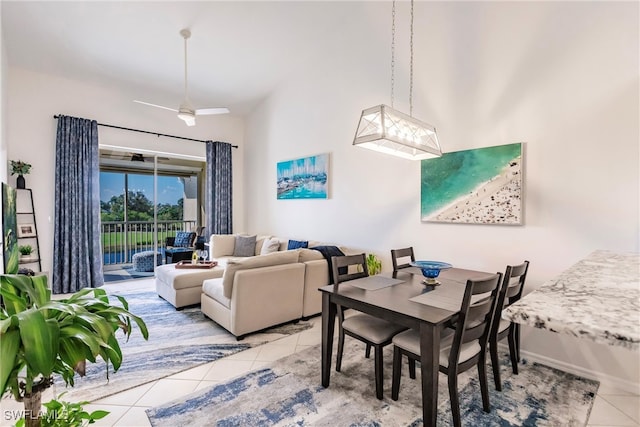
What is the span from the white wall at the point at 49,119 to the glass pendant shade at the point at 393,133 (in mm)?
4629

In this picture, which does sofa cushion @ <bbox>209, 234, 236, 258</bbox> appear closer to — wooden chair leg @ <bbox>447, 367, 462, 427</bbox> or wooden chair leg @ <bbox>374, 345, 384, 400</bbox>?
wooden chair leg @ <bbox>374, 345, 384, 400</bbox>

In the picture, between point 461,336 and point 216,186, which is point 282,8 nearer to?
point 216,186

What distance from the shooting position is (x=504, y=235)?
303 centimetres

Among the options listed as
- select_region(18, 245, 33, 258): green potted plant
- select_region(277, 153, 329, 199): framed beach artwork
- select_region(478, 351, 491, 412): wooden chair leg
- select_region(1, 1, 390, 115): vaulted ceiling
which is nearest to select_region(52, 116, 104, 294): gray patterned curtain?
select_region(18, 245, 33, 258): green potted plant

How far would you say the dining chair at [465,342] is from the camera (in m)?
1.76

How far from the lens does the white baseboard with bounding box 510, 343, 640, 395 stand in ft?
7.66

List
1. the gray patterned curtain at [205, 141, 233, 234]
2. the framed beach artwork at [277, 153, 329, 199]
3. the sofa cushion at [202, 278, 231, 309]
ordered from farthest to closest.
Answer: the gray patterned curtain at [205, 141, 233, 234], the framed beach artwork at [277, 153, 329, 199], the sofa cushion at [202, 278, 231, 309]

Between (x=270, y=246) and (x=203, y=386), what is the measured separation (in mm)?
2864

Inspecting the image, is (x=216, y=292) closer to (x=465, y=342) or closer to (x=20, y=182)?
(x=465, y=342)

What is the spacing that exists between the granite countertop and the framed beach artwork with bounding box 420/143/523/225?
1904 mm

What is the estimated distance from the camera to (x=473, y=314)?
178 centimetres

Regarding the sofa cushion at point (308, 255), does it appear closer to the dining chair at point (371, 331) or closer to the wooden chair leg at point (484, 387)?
the dining chair at point (371, 331)

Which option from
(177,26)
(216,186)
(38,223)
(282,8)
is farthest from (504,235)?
(38,223)

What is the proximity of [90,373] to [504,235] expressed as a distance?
384 cm
